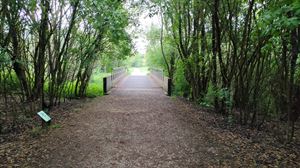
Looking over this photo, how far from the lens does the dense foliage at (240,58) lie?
20.8ft

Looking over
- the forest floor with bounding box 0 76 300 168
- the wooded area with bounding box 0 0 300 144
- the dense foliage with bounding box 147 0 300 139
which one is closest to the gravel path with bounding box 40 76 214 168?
the forest floor with bounding box 0 76 300 168

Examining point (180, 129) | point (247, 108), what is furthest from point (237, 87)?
point (180, 129)

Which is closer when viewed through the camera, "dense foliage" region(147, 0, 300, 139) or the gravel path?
the gravel path

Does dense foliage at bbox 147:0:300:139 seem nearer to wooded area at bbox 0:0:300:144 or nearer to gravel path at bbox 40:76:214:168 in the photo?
wooded area at bbox 0:0:300:144

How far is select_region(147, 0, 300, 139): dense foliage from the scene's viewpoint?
6.33 metres

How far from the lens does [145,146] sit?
17.9 feet

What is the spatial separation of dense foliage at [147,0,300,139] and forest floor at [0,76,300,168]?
52.2 inches

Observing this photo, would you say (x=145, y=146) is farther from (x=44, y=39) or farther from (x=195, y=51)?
(x=195, y=51)

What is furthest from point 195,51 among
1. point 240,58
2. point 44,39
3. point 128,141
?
point 128,141

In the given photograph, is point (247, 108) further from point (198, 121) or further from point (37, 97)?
point (37, 97)

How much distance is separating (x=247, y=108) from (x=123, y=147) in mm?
4393

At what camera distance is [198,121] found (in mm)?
7855

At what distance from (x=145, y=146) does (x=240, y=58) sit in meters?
3.89

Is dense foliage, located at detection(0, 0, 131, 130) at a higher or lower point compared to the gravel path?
higher
